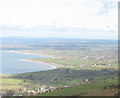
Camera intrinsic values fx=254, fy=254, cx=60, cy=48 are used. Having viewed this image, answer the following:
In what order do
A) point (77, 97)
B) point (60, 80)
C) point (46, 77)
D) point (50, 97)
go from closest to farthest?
point (77, 97) < point (50, 97) < point (60, 80) < point (46, 77)

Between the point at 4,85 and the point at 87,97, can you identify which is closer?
the point at 87,97

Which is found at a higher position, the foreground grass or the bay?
the foreground grass

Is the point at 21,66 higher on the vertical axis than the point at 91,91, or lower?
lower

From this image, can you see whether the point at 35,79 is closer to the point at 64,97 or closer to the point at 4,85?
the point at 4,85

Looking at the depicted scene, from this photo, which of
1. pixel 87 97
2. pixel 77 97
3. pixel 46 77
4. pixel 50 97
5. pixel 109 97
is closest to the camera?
pixel 109 97

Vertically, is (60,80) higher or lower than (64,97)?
lower

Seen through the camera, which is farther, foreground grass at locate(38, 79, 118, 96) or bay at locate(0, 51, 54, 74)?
bay at locate(0, 51, 54, 74)

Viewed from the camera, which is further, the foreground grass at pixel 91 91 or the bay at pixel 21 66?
the bay at pixel 21 66

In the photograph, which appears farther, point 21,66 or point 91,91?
point 21,66

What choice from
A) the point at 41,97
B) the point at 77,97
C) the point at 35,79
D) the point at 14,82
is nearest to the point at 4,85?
the point at 14,82

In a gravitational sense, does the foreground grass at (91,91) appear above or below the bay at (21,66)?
above

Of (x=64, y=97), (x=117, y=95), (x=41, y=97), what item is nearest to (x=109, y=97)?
(x=117, y=95)
